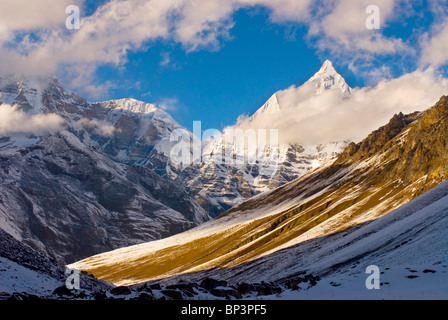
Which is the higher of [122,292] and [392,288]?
[122,292]

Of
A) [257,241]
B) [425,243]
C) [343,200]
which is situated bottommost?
[425,243]

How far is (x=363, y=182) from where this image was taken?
653ft

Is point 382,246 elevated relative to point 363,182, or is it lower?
lower

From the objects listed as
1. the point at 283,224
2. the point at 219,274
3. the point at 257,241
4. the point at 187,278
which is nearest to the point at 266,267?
the point at 219,274

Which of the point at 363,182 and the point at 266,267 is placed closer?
the point at 266,267

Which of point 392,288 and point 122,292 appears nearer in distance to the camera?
point 392,288

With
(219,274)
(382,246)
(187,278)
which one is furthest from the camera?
(187,278)

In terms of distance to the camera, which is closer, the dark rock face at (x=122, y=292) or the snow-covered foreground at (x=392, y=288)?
the snow-covered foreground at (x=392, y=288)

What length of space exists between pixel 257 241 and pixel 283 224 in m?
16.3

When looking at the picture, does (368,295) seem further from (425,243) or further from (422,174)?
(422,174)

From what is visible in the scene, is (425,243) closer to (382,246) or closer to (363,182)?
(382,246)

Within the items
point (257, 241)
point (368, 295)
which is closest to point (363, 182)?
point (257, 241)

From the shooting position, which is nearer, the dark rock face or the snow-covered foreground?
the snow-covered foreground
